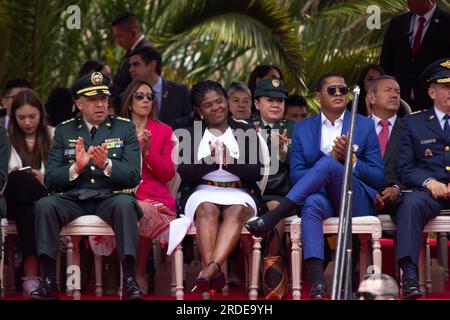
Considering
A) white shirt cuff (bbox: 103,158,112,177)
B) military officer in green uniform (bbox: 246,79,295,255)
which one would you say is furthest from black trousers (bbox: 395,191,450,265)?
white shirt cuff (bbox: 103,158,112,177)

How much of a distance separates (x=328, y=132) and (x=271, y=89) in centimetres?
85

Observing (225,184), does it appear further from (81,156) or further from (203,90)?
(81,156)

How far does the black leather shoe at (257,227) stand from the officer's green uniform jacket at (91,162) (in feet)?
3.46

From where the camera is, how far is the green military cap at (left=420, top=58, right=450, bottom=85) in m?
10.8

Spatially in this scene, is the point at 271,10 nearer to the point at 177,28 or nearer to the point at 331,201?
the point at 177,28

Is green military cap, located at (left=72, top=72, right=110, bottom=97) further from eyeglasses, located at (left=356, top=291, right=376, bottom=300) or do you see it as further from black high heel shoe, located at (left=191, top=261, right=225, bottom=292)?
eyeglasses, located at (left=356, top=291, right=376, bottom=300)

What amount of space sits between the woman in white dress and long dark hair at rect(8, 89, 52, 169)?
1.18 m

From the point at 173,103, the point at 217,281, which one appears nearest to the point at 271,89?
the point at 173,103

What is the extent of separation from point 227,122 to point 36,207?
5.81 feet

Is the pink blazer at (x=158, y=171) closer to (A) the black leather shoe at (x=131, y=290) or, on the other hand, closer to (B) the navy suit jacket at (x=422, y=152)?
(A) the black leather shoe at (x=131, y=290)

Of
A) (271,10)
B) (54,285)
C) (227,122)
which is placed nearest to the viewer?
(54,285)

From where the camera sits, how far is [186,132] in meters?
11.2

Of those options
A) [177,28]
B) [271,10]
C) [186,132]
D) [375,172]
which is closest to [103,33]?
[177,28]

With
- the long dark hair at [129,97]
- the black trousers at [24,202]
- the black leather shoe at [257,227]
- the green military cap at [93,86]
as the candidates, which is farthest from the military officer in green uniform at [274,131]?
the black trousers at [24,202]
